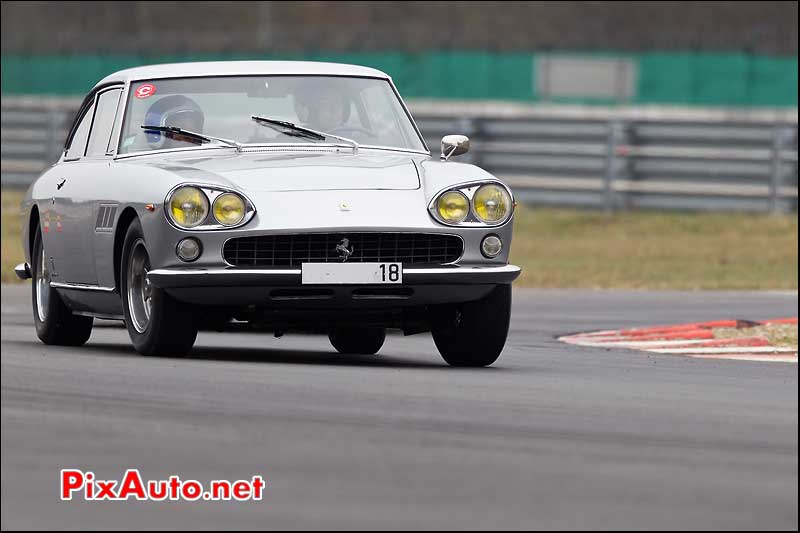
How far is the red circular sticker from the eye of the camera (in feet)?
32.0

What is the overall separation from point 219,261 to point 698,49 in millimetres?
26271

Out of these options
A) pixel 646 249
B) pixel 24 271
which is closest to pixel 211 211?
pixel 24 271

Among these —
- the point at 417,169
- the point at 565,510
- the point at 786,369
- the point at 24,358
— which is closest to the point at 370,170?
the point at 417,169

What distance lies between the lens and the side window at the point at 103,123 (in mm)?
10008

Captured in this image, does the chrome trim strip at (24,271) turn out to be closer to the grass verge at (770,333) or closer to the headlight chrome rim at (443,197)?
the headlight chrome rim at (443,197)

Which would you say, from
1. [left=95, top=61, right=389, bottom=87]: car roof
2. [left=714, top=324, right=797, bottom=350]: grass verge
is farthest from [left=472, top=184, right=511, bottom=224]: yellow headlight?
[left=714, top=324, right=797, bottom=350]: grass verge

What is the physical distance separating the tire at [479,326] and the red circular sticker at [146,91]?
1.88 meters

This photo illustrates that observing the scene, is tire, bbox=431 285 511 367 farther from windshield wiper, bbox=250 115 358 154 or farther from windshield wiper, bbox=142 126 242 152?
windshield wiper, bbox=142 126 242 152

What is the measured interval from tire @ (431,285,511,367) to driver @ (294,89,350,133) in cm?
123

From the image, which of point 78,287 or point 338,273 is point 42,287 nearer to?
point 78,287

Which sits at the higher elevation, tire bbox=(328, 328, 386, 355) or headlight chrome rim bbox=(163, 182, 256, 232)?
headlight chrome rim bbox=(163, 182, 256, 232)

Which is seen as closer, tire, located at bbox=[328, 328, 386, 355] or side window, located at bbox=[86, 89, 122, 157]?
side window, located at bbox=[86, 89, 122, 157]

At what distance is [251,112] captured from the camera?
9.72 metres

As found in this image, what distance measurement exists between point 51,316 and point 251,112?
162 centimetres
